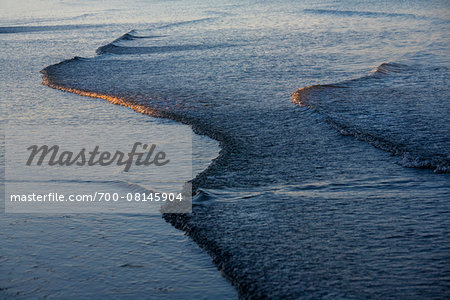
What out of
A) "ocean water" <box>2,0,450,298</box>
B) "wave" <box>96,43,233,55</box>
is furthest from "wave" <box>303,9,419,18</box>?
"wave" <box>96,43,233,55</box>

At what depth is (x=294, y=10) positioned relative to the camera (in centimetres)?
3228

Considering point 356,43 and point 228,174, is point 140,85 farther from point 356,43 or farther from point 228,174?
point 356,43

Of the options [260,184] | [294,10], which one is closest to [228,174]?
[260,184]

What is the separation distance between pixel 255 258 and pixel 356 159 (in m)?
2.53
